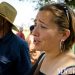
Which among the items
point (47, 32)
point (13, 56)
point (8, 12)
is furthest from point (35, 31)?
point (8, 12)

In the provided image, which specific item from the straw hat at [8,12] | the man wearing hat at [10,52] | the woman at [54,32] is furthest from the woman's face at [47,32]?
the straw hat at [8,12]

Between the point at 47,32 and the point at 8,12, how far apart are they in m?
1.37

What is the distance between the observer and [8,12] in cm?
353

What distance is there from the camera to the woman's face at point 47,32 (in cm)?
221

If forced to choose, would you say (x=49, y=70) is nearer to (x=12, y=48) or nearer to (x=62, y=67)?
(x=62, y=67)

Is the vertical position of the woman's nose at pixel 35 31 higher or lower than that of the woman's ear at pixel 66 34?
higher

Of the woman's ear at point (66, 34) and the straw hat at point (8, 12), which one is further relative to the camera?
the straw hat at point (8, 12)

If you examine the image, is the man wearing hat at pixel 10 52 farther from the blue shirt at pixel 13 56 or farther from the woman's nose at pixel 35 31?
the woman's nose at pixel 35 31

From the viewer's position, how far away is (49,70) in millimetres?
2232

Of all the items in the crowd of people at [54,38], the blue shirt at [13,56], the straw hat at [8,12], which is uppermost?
the crowd of people at [54,38]

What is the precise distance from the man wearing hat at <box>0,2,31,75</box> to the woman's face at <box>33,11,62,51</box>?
1004mm

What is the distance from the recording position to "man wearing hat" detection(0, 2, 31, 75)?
319 centimetres

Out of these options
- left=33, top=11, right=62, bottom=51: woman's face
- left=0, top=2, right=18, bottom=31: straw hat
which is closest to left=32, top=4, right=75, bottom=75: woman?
left=33, top=11, right=62, bottom=51: woman's face

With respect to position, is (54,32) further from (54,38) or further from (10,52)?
(10,52)
